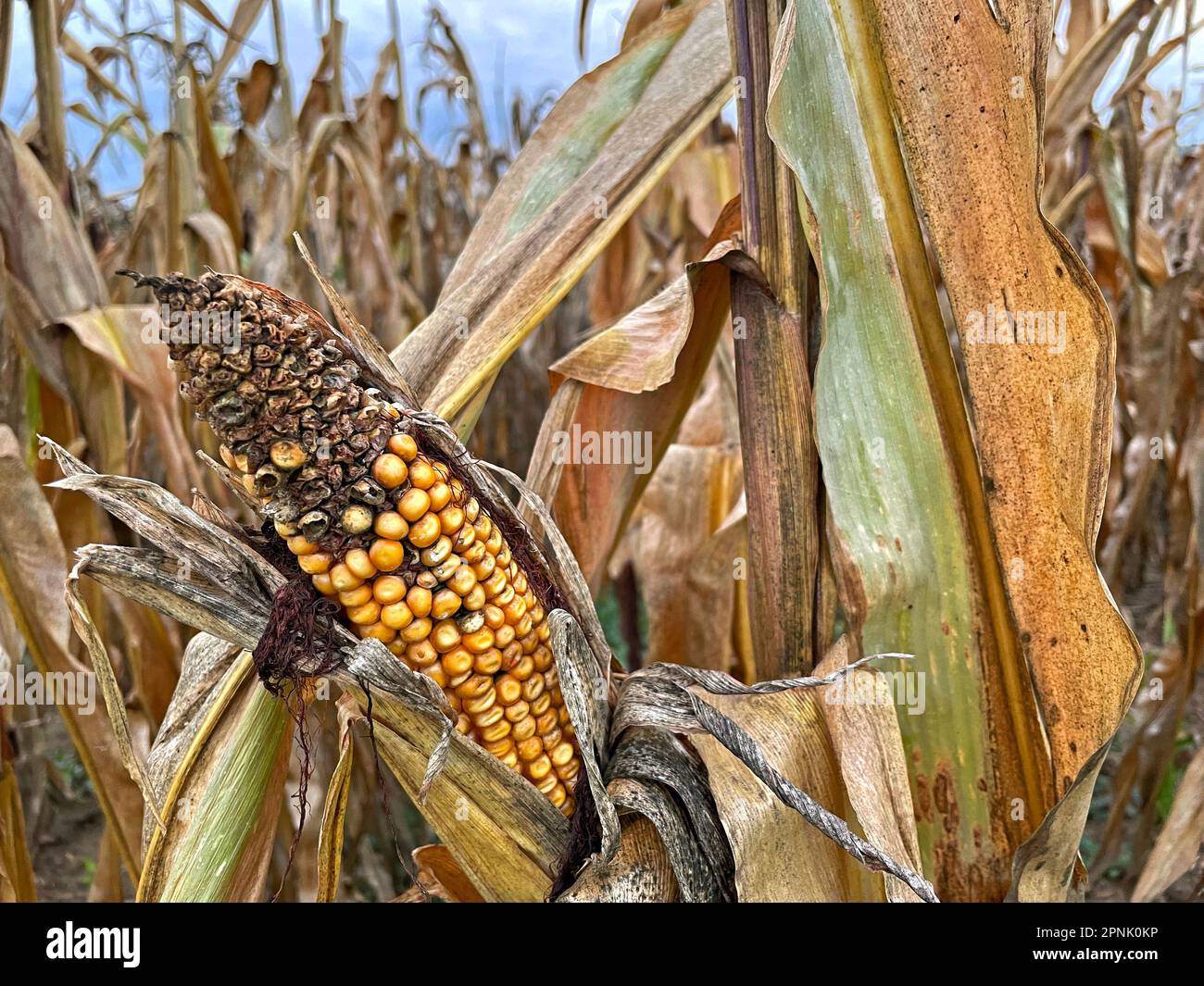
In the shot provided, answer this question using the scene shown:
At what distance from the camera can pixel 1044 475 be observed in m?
0.88

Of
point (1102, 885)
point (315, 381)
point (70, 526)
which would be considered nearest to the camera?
point (315, 381)

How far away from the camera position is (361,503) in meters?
0.76

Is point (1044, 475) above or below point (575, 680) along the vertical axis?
above

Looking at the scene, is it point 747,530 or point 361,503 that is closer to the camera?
point 361,503

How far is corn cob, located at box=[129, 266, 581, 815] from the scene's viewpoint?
0.70m

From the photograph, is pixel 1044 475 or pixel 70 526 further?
pixel 70 526

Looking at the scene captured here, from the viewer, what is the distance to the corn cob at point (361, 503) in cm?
70

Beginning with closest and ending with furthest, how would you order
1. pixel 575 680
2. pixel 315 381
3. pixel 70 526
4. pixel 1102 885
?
pixel 315 381, pixel 575 680, pixel 70 526, pixel 1102 885

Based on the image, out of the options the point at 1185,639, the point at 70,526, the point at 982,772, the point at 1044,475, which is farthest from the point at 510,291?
the point at 1185,639

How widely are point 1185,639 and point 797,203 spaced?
5.81 ft
